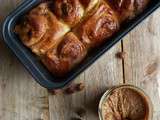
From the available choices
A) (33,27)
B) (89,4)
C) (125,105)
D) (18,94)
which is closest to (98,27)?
(89,4)

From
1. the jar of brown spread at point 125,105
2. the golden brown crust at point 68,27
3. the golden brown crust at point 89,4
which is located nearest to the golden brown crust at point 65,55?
the golden brown crust at point 68,27

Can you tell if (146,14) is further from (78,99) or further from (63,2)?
(78,99)

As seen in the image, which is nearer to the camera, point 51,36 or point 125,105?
point 51,36

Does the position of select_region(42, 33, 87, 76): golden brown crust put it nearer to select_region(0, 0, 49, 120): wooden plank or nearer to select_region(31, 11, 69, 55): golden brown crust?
select_region(31, 11, 69, 55): golden brown crust

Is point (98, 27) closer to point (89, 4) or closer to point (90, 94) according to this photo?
point (89, 4)

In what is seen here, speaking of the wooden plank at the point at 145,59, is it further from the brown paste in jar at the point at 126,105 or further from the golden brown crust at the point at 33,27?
the golden brown crust at the point at 33,27

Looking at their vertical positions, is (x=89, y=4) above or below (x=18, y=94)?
above

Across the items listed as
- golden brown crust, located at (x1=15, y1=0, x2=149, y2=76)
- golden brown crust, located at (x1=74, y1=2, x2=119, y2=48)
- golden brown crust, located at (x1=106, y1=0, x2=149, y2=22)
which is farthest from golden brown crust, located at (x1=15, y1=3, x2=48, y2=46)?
golden brown crust, located at (x1=106, y1=0, x2=149, y2=22)
